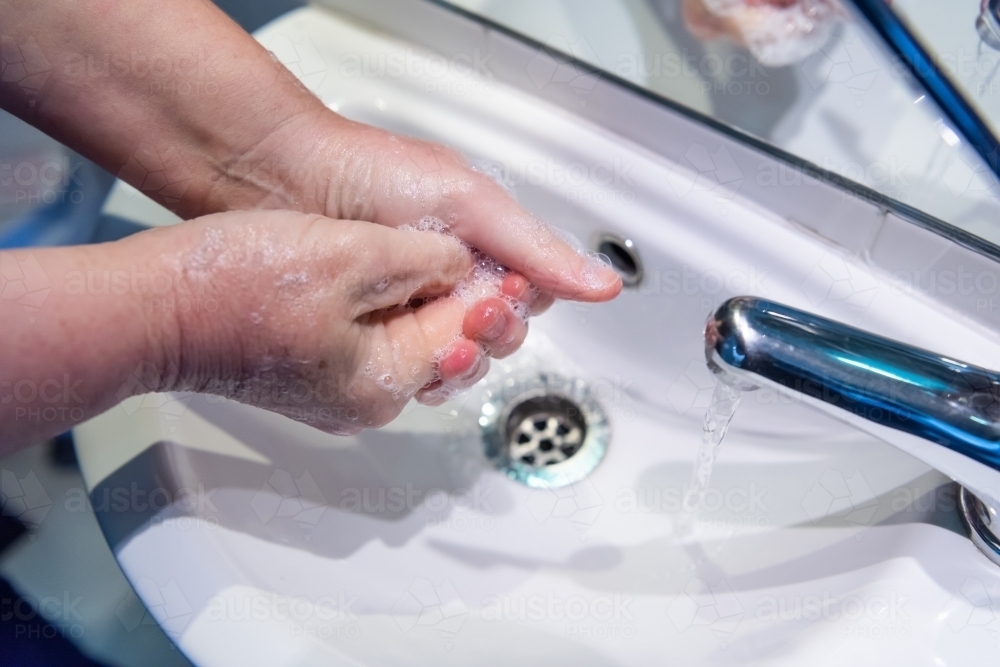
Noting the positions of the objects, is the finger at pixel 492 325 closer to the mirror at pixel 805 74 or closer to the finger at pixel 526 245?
the finger at pixel 526 245

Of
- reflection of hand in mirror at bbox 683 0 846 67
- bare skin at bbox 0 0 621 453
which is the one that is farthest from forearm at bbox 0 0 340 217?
reflection of hand in mirror at bbox 683 0 846 67

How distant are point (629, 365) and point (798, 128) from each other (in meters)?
0.18

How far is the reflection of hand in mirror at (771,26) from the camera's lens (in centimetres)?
42

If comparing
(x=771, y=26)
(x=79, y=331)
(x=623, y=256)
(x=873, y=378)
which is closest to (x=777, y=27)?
(x=771, y=26)

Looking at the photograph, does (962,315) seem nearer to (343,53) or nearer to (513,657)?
(513,657)

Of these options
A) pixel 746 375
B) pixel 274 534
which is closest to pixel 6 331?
pixel 274 534

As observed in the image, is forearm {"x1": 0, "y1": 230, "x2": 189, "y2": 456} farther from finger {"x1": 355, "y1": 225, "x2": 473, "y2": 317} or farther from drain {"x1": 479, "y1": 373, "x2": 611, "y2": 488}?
drain {"x1": 479, "y1": 373, "x2": 611, "y2": 488}

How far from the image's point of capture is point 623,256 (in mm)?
459

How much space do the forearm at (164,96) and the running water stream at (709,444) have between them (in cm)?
25

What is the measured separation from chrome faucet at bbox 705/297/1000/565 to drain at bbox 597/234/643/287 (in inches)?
7.0

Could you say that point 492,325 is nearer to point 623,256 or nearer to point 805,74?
point 623,256

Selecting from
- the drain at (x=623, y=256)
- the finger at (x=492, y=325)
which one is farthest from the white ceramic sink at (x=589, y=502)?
the finger at (x=492, y=325)

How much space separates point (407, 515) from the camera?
432mm

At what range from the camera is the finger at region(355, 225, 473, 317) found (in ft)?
1.12
